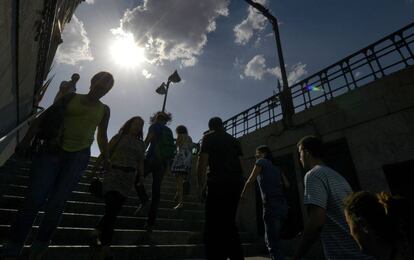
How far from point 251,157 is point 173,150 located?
3.50 m

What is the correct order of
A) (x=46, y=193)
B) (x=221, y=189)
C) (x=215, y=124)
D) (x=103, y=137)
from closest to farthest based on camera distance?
(x=46, y=193), (x=221, y=189), (x=103, y=137), (x=215, y=124)

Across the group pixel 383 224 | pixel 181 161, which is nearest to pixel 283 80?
pixel 181 161

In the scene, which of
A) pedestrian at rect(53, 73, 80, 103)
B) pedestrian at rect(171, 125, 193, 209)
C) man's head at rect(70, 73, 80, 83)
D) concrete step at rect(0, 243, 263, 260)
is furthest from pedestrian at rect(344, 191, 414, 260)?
man's head at rect(70, 73, 80, 83)

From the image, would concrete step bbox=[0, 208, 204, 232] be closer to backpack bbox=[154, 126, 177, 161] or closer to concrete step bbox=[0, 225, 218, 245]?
concrete step bbox=[0, 225, 218, 245]

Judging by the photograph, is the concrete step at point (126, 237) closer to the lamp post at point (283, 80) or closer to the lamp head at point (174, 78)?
the lamp post at point (283, 80)

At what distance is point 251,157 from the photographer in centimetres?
793

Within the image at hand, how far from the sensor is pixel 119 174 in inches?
129

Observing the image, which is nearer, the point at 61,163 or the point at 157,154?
the point at 61,163

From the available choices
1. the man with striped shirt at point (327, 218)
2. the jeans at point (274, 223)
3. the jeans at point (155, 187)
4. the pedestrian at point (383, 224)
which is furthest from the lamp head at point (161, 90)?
the pedestrian at point (383, 224)

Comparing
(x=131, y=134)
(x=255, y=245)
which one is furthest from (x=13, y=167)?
(x=255, y=245)

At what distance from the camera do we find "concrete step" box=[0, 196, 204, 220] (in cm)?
436

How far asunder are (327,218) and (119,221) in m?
3.99

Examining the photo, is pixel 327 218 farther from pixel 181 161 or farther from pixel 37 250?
pixel 181 161

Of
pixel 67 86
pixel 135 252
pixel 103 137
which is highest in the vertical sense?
pixel 67 86
